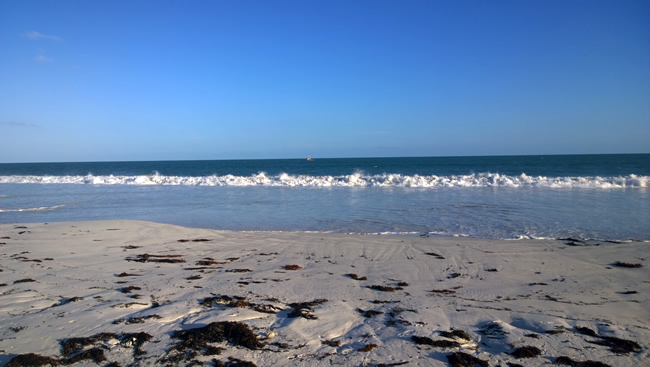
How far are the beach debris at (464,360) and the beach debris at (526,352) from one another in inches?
13.9

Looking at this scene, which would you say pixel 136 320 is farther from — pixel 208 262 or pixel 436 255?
pixel 436 255

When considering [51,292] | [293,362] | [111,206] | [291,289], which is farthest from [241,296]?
[111,206]

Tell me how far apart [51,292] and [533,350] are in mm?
5911

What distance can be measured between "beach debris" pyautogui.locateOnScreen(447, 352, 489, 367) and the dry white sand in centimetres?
5

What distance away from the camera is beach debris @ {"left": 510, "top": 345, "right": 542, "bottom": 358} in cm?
342

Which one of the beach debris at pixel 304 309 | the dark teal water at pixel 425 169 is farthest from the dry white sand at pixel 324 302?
the dark teal water at pixel 425 169

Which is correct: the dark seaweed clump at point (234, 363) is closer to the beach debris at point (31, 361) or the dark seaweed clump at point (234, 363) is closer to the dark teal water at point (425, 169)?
the beach debris at point (31, 361)

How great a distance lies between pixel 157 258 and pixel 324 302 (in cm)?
396

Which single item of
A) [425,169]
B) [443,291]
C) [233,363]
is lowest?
[443,291]

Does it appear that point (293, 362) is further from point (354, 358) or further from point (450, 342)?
point (450, 342)

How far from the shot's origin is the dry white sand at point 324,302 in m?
3.51

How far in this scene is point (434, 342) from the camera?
3.65 meters

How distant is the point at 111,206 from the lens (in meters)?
15.7

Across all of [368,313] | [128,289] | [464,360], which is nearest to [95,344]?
[128,289]
